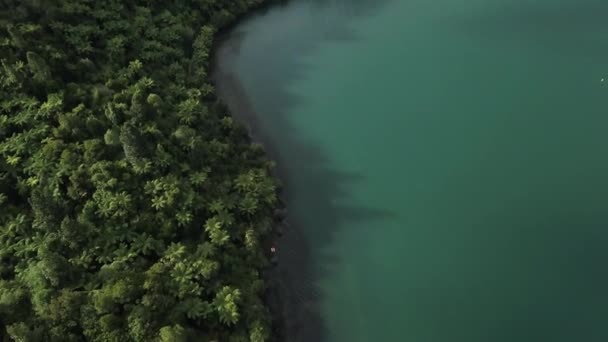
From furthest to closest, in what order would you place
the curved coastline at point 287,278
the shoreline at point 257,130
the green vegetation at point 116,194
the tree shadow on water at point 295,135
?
the tree shadow on water at point 295,135 < the shoreline at point 257,130 < the curved coastline at point 287,278 < the green vegetation at point 116,194

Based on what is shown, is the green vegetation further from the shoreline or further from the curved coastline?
the curved coastline

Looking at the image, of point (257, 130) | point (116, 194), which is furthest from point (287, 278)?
point (257, 130)

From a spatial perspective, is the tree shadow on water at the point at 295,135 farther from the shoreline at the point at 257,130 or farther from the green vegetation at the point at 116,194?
the green vegetation at the point at 116,194

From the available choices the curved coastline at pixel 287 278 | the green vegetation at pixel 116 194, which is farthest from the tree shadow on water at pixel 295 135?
the green vegetation at pixel 116 194

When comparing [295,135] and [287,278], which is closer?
[287,278]

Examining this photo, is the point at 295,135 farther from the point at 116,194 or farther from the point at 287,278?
the point at 116,194

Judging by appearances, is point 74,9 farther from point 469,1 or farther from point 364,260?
point 469,1
